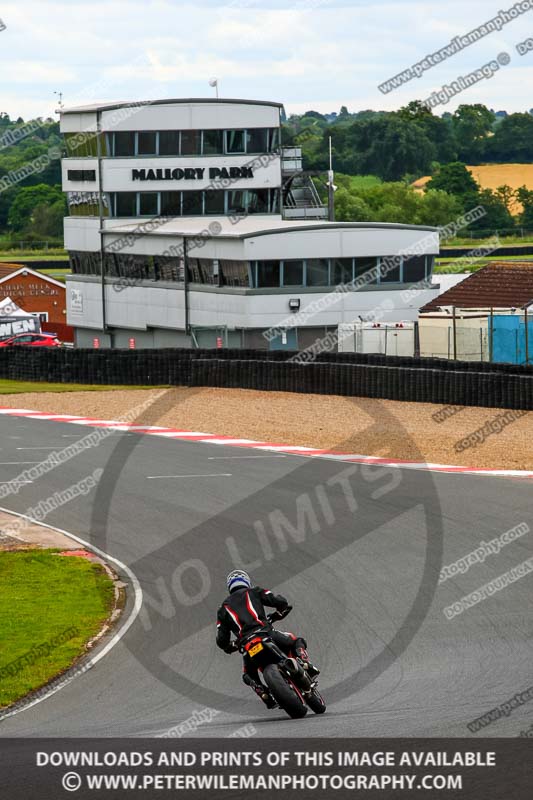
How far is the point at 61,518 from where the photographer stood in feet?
70.0

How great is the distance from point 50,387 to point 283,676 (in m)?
29.2

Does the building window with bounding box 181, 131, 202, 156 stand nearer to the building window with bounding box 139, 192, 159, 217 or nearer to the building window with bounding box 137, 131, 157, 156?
the building window with bounding box 137, 131, 157, 156

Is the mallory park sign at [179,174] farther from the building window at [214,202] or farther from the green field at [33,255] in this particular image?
the green field at [33,255]

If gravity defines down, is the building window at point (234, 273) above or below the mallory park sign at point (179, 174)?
below

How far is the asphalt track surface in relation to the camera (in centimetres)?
1090

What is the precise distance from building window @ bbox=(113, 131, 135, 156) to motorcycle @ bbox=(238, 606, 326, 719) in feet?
155

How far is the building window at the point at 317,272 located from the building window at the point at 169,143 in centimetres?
1157

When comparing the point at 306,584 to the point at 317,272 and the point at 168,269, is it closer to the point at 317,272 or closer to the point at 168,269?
the point at 317,272

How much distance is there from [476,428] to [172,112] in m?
31.6

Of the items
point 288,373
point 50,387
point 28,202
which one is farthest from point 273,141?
point 28,202

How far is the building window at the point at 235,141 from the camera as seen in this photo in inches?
2201

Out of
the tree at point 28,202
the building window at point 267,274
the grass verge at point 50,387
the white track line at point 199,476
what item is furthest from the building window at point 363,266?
the tree at point 28,202

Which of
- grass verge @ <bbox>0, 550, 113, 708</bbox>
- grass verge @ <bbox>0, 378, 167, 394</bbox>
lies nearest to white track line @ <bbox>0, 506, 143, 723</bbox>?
grass verge @ <bbox>0, 550, 113, 708</bbox>
